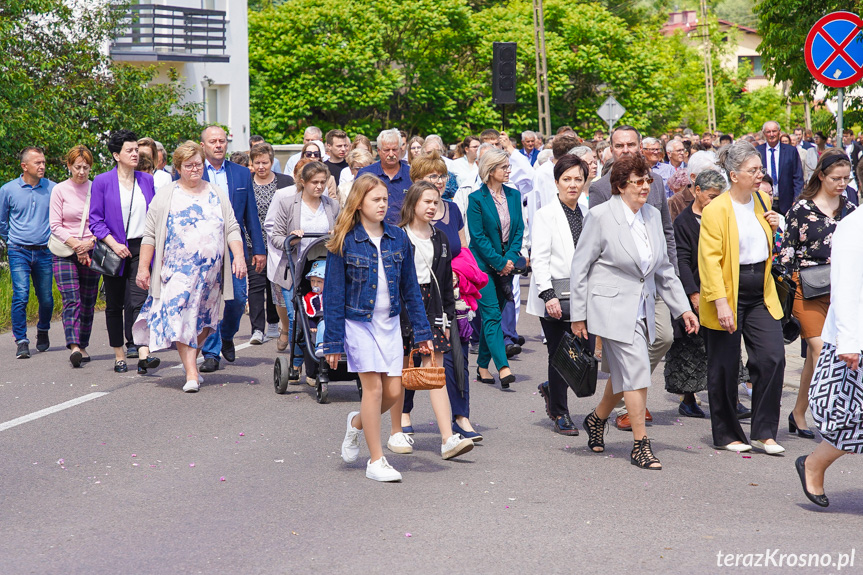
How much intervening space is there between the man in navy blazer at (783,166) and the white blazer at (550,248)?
27.9ft

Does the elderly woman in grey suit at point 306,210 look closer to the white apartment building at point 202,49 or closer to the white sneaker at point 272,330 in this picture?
the white sneaker at point 272,330

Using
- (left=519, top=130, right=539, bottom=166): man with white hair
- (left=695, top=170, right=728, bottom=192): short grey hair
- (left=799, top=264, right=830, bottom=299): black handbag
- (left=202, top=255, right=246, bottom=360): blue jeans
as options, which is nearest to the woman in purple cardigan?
(left=202, top=255, right=246, bottom=360): blue jeans

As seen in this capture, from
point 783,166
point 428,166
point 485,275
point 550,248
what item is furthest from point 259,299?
point 783,166

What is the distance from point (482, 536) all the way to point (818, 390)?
200 cm

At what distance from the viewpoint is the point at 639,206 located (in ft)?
23.7

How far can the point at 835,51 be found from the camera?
11023mm

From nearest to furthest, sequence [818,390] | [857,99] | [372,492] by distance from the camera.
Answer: [818,390], [372,492], [857,99]

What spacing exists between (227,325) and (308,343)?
7.63 feet

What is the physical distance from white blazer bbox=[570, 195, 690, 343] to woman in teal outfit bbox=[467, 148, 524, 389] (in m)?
2.12

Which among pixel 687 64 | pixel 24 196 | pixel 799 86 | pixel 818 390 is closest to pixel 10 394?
pixel 24 196

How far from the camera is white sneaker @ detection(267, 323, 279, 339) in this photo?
43.2 feet

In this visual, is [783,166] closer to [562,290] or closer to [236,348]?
[236,348]

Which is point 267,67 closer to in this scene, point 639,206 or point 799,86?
point 799,86

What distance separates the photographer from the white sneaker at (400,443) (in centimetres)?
746
